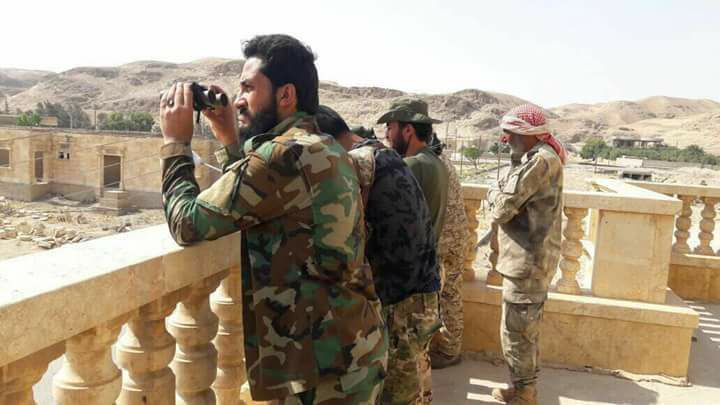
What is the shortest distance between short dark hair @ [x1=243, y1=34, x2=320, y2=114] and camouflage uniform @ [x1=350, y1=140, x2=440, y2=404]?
458 millimetres

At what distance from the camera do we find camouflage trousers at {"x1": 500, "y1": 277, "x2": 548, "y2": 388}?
341 centimetres

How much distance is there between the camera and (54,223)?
1462 inches

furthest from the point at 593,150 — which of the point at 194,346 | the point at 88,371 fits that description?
the point at 88,371

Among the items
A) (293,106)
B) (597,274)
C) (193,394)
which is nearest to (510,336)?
(597,274)

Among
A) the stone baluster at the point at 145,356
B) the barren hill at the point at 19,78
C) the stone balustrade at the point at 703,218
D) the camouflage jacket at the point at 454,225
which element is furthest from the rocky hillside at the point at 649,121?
the barren hill at the point at 19,78

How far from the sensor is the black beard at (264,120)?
70.4 inches

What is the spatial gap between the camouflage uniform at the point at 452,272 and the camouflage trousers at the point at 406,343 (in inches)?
58.1

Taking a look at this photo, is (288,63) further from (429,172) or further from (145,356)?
(429,172)

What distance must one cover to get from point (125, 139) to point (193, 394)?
43107 millimetres

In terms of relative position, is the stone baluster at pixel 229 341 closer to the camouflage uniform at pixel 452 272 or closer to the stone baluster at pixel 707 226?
the camouflage uniform at pixel 452 272

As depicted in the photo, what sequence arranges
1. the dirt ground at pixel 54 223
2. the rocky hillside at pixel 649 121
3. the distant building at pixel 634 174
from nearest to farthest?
the dirt ground at pixel 54 223, the distant building at pixel 634 174, the rocky hillside at pixel 649 121

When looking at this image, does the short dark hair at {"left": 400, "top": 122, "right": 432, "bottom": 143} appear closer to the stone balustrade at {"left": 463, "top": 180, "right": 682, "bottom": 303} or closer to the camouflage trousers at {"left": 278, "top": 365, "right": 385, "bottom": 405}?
the stone balustrade at {"left": 463, "top": 180, "right": 682, "bottom": 303}

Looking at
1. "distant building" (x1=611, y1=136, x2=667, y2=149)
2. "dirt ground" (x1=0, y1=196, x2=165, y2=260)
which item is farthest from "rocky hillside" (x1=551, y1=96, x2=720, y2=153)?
"dirt ground" (x1=0, y1=196, x2=165, y2=260)

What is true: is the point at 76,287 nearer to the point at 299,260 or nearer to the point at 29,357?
the point at 29,357
